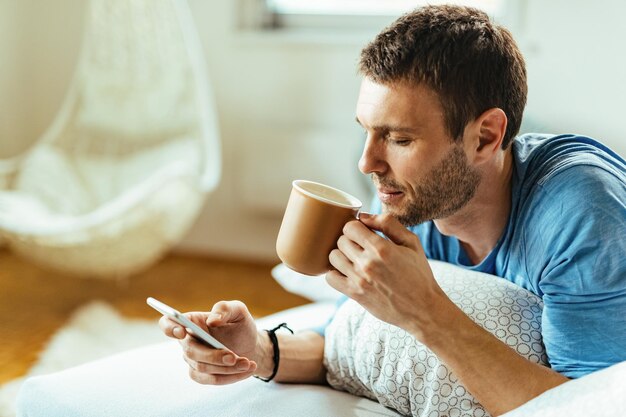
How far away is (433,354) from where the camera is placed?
3.42 feet

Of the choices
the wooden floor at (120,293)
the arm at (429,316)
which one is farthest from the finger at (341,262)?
the wooden floor at (120,293)

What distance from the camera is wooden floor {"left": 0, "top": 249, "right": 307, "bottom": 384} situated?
2.35 metres

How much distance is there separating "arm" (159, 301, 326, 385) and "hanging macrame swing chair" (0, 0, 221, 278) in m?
1.26

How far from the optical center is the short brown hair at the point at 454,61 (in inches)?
42.6

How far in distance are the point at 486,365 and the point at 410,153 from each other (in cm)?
32

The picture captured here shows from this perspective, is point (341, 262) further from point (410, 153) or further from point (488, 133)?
point (488, 133)

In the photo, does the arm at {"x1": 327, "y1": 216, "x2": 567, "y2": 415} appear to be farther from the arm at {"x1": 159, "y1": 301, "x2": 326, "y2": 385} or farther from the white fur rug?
the white fur rug

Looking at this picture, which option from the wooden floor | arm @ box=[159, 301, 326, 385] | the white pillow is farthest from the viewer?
the wooden floor

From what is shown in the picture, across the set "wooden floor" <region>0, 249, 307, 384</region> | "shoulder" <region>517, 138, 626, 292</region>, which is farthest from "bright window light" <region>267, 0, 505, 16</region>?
"shoulder" <region>517, 138, 626, 292</region>

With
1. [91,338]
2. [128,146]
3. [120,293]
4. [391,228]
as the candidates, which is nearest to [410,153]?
[391,228]

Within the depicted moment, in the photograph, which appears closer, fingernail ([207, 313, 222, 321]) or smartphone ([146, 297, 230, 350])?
smartphone ([146, 297, 230, 350])

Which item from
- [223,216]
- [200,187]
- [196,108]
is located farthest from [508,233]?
[223,216]

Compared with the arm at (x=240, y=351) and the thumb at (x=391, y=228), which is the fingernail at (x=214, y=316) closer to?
the arm at (x=240, y=351)

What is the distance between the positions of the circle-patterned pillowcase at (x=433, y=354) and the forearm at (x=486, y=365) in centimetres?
5
